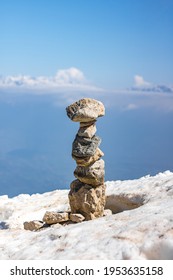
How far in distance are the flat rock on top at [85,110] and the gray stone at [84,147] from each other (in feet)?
3.71

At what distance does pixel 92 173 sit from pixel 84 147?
1504 millimetres

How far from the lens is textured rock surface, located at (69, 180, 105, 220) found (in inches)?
866

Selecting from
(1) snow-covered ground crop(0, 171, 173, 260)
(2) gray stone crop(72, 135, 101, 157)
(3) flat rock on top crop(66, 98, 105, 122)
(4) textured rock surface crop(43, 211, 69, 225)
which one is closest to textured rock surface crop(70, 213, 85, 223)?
→ (4) textured rock surface crop(43, 211, 69, 225)

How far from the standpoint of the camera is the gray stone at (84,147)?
21156 millimetres

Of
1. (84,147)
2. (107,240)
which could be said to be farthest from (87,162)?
(107,240)

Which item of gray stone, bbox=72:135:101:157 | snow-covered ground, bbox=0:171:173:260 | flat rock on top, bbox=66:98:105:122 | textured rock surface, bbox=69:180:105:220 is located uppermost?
flat rock on top, bbox=66:98:105:122

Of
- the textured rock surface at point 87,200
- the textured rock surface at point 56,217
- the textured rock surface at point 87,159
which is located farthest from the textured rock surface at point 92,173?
the textured rock surface at point 56,217

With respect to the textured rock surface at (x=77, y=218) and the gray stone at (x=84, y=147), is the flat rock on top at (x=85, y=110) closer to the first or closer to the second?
the gray stone at (x=84, y=147)

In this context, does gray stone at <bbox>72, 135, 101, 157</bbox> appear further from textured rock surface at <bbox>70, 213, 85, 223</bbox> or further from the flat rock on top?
textured rock surface at <bbox>70, 213, 85, 223</bbox>

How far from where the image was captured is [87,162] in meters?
21.5

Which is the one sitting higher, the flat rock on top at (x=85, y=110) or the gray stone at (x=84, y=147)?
the flat rock on top at (x=85, y=110)
